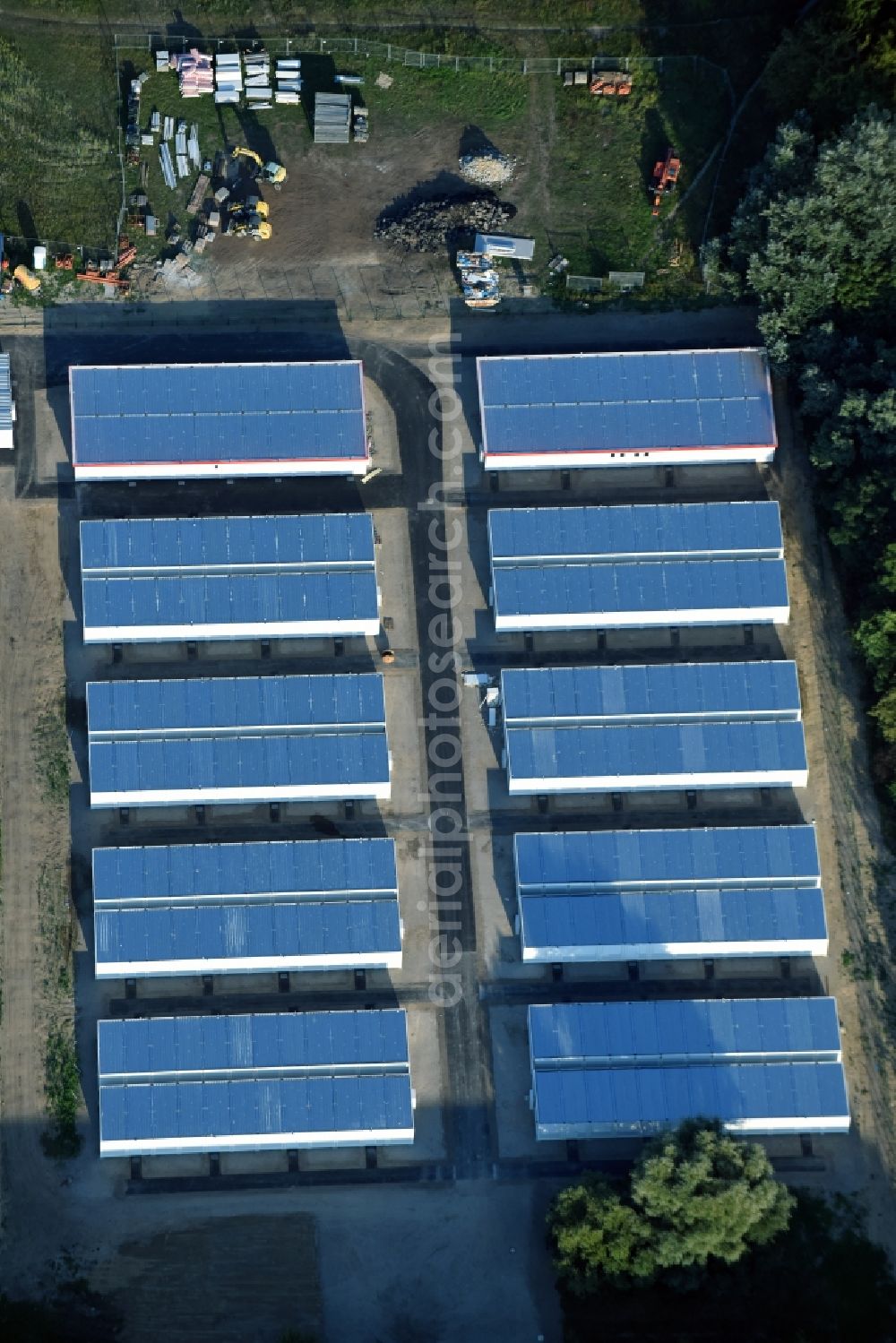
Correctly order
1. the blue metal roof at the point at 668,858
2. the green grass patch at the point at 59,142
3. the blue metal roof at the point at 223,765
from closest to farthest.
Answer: the blue metal roof at the point at 668,858 < the blue metal roof at the point at 223,765 < the green grass patch at the point at 59,142

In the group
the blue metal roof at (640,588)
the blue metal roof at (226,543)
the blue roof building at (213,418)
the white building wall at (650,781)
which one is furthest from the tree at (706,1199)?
the blue roof building at (213,418)

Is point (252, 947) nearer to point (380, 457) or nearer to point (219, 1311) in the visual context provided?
point (219, 1311)

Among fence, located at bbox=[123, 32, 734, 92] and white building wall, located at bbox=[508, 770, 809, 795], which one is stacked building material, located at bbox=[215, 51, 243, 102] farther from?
white building wall, located at bbox=[508, 770, 809, 795]

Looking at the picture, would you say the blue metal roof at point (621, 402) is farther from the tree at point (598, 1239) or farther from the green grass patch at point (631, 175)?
the tree at point (598, 1239)

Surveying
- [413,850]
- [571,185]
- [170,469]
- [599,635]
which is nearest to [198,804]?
[413,850]

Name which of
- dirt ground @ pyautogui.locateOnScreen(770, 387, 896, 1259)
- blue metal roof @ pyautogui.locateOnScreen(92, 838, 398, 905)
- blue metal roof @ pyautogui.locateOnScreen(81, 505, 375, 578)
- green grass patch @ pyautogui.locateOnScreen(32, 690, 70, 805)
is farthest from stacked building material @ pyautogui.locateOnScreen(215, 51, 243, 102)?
blue metal roof @ pyautogui.locateOnScreen(92, 838, 398, 905)

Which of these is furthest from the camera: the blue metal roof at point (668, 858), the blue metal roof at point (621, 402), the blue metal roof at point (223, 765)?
the blue metal roof at point (621, 402)

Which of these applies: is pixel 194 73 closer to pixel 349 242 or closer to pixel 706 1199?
pixel 349 242
